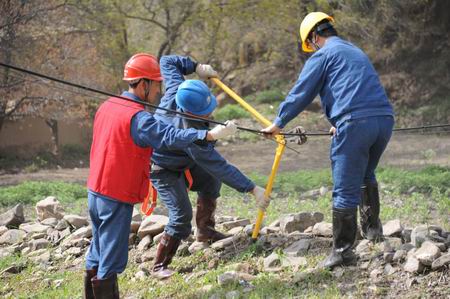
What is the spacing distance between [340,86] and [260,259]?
158 centimetres

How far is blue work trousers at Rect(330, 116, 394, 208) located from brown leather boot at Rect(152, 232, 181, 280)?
4.47 feet

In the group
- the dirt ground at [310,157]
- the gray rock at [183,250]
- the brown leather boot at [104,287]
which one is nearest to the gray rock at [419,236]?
the gray rock at [183,250]

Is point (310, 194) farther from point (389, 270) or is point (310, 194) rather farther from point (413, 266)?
point (413, 266)

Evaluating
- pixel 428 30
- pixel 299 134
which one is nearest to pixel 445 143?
pixel 428 30

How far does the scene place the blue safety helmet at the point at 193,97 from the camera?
4.95 m

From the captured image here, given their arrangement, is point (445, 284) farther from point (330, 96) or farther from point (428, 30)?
point (428, 30)

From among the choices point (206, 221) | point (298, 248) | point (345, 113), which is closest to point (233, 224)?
point (206, 221)

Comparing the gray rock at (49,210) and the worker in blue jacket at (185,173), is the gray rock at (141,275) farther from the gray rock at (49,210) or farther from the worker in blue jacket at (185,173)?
the gray rock at (49,210)

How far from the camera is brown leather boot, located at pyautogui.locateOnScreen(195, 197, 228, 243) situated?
572cm

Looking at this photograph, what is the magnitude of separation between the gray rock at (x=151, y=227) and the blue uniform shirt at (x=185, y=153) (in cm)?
98

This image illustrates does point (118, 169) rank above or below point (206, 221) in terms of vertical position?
above

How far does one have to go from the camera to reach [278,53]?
78.4 ft

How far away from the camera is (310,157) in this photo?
49.7 feet

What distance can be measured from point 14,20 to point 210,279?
10.6 m
